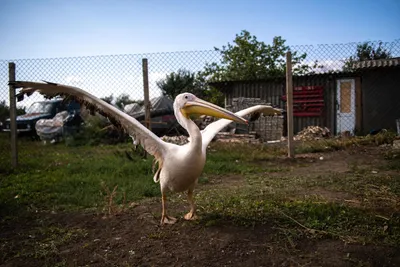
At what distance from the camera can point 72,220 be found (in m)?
3.74

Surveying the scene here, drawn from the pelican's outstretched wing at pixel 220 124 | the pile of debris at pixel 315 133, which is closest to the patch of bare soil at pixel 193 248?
the pelican's outstretched wing at pixel 220 124

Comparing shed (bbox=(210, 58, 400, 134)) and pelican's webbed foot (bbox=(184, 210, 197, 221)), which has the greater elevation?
shed (bbox=(210, 58, 400, 134))

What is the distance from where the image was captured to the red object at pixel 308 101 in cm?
1362

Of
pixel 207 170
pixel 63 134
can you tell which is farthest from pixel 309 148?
pixel 63 134

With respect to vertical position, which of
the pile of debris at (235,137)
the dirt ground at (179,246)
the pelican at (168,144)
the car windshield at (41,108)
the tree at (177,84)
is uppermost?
the tree at (177,84)

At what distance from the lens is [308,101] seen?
45.1ft

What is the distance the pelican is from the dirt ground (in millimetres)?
415

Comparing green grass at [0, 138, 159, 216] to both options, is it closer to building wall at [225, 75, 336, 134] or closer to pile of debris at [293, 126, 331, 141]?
pile of debris at [293, 126, 331, 141]

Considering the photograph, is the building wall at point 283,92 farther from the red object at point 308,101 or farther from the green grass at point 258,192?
the green grass at point 258,192

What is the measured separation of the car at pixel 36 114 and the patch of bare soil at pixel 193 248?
10590 mm

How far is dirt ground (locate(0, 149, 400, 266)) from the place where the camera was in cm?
247

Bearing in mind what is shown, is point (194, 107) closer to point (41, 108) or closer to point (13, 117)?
point (13, 117)

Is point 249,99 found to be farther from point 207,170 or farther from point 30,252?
point 30,252

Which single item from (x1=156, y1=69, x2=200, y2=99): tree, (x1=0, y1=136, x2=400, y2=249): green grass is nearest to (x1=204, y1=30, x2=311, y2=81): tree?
(x1=156, y1=69, x2=200, y2=99): tree
